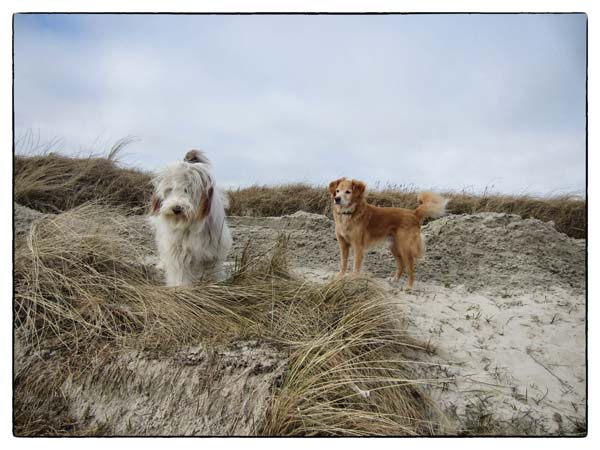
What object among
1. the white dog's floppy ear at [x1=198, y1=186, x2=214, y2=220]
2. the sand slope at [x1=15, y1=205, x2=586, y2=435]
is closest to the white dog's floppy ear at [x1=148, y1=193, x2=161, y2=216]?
the white dog's floppy ear at [x1=198, y1=186, x2=214, y2=220]

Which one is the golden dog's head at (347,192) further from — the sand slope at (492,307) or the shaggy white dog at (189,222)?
the shaggy white dog at (189,222)

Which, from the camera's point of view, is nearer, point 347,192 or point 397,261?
point 347,192

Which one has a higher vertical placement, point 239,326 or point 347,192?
point 347,192

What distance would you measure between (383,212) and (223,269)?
1.46m

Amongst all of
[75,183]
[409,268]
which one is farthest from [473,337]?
[75,183]

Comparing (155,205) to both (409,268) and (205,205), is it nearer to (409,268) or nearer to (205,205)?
(205,205)

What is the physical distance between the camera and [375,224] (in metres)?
4.24

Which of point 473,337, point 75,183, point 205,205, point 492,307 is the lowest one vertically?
point 473,337

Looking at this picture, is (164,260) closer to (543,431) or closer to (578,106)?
(543,431)

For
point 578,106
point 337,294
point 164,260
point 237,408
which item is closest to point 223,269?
point 164,260

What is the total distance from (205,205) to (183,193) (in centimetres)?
24

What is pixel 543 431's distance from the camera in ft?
11.5

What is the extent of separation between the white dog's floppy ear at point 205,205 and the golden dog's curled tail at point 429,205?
67.8 inches

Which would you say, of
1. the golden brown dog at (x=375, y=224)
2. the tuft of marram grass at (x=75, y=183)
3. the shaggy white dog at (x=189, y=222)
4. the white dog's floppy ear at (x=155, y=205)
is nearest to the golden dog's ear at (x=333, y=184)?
the golden brown dog at (x=375, y=224)
